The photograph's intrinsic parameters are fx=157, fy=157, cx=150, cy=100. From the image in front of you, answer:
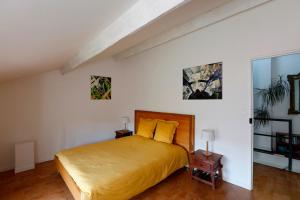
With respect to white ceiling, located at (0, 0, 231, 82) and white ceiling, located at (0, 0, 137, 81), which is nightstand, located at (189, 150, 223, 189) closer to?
white ceiling, located at (0, 0, 231, 82)

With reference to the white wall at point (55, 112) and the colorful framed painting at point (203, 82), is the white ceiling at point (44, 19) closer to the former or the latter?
the colorful framed painting at point (203, 82)

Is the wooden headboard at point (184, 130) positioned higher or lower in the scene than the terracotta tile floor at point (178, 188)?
higher

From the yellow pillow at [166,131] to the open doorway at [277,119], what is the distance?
1.60 metres

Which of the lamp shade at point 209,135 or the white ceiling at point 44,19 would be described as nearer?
the white ceiling at point 44,19

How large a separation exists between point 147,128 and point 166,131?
556mm

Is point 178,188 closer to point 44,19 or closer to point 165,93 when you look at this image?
point 165,93

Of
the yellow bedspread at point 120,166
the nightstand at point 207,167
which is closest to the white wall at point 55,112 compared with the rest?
the yellow bedspread at point 120,166

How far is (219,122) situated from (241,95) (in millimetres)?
568

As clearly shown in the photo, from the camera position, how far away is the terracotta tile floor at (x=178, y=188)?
2203mm

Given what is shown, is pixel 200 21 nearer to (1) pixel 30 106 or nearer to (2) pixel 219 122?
(2) pixel 219 122

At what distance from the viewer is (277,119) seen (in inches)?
123

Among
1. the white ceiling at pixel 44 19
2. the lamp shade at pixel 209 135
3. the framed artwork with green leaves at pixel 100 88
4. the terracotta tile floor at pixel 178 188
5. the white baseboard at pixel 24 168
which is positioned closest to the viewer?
the white ceiling at pixel 44 19

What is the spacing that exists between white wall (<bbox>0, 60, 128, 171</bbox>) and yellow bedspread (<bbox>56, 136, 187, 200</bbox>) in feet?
3.61

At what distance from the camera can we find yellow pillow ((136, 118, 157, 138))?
139 inches
